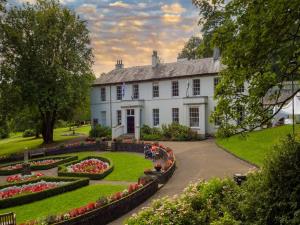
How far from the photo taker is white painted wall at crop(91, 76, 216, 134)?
130 feet

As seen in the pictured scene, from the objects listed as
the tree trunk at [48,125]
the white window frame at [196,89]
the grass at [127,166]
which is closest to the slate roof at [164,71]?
the white window frame at [196,89]

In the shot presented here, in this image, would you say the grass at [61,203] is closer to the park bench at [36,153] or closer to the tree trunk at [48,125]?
the park bench at [36,153]

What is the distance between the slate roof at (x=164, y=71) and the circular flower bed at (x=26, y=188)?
945 inches

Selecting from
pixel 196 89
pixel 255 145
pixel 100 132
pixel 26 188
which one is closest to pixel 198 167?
pixel 255 145

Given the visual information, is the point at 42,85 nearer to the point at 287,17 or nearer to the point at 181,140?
the point at 181,140

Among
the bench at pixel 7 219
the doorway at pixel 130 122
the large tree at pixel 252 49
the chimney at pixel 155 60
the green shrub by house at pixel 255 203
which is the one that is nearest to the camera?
the large tree at pixel 252 49

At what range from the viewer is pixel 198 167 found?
23000mm

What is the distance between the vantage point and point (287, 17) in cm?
718

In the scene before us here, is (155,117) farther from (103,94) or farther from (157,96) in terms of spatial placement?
(103,94)

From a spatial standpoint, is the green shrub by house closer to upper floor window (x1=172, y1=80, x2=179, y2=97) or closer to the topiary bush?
upper floor window (x1=172, y1=80, x2=179, y2=97)

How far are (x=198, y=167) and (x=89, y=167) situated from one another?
8.77m

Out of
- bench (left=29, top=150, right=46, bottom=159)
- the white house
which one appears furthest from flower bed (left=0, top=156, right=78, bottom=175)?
the white house

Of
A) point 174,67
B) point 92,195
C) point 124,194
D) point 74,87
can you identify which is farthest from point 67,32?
point 124,194

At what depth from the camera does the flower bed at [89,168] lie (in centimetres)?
2311
